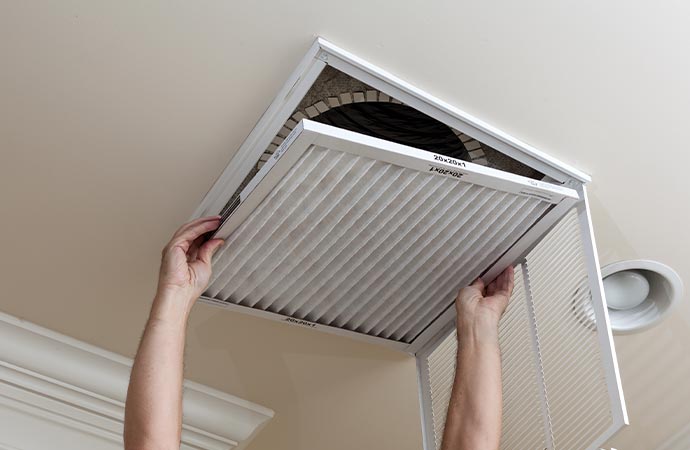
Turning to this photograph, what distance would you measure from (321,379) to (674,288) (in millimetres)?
630

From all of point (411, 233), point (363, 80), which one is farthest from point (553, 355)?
point (363, 80)

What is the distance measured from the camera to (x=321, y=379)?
1.59 m

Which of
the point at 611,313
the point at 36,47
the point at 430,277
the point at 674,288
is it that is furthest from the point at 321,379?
the point at 36,47

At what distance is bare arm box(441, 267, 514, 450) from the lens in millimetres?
1178

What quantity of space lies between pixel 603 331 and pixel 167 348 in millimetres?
571

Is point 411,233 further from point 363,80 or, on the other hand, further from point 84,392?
point 84,392

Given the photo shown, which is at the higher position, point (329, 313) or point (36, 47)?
point (36, 47)

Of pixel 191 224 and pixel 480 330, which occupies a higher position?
pixel 191 224

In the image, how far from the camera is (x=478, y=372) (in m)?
1.22

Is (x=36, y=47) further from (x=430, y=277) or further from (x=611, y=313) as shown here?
(x=611, y=313)

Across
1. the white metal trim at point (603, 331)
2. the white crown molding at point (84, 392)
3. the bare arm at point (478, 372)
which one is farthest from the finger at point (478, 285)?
the white crown molding at point (84, 392)

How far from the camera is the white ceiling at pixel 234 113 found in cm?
108

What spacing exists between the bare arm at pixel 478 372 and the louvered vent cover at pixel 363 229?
0.04m

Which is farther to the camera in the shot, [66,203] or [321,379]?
[321,379]
